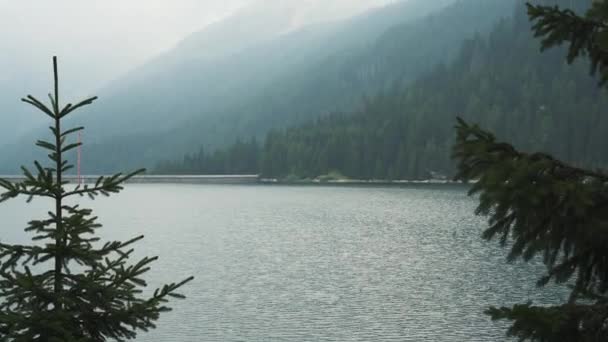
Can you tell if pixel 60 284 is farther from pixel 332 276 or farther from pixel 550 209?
pixel 332 276

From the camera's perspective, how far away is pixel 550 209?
5988 millimetres

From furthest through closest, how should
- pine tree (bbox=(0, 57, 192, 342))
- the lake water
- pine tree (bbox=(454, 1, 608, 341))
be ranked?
1. the lake water
2. pine tree (bbox=(0, 57, 192, 342))
3. pine tree (bbox=(454, 1, 608, 341))

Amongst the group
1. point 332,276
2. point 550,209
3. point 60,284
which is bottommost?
point 332,276

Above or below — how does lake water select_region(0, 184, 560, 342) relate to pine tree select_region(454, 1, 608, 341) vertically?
below

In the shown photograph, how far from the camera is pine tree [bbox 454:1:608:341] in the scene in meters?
5.77

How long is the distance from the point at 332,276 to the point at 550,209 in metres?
61.6

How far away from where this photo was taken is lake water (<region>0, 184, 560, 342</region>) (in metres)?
45.8

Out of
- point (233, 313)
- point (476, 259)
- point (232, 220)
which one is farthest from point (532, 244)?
point (232, 220)

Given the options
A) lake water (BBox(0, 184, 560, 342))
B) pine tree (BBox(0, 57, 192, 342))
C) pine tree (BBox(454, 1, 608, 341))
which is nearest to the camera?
pine tree (BBox(454, 1, 608, 341))

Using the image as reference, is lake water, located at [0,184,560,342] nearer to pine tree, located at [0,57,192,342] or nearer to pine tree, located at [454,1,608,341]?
pine tree, located at [0,57,192,342]

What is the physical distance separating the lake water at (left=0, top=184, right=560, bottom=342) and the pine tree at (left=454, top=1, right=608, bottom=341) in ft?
123

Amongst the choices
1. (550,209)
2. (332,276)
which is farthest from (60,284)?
(332,276)

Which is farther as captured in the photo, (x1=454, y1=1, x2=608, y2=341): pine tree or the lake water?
the lake water

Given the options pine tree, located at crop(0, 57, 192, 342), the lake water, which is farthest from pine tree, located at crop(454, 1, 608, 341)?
the lake water
